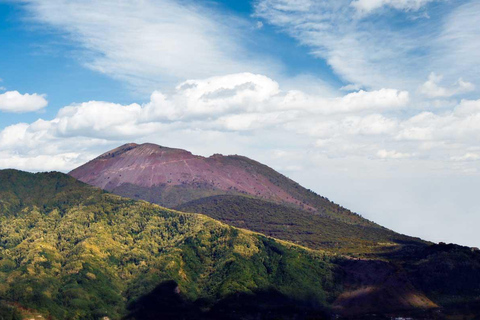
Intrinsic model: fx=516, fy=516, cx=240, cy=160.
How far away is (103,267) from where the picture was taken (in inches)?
7751

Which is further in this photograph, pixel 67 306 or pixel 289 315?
pixel 289 315

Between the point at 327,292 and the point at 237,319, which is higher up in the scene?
the point at 327,292

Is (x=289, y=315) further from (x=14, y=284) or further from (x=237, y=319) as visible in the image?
(x=14, y=284)

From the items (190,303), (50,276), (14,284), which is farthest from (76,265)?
(190,303)

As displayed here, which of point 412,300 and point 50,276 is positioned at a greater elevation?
point 412,300

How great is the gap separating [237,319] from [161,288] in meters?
32.6

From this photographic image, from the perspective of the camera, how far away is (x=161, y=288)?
618 feet

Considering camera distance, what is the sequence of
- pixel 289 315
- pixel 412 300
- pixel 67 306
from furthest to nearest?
1. pixel 412 300
2. pixel 289 315
3. pixel 67 306

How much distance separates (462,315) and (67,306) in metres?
136

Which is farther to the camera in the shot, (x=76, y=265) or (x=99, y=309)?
(x=76, y=265)

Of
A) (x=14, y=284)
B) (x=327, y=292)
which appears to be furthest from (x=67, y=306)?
(x=327, y=292)

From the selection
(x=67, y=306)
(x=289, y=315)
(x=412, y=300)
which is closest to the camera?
(x=67, y=306)

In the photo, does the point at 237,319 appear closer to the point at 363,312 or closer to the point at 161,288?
the point at 161,288

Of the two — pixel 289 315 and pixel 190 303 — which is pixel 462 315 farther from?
pixel 190 303
